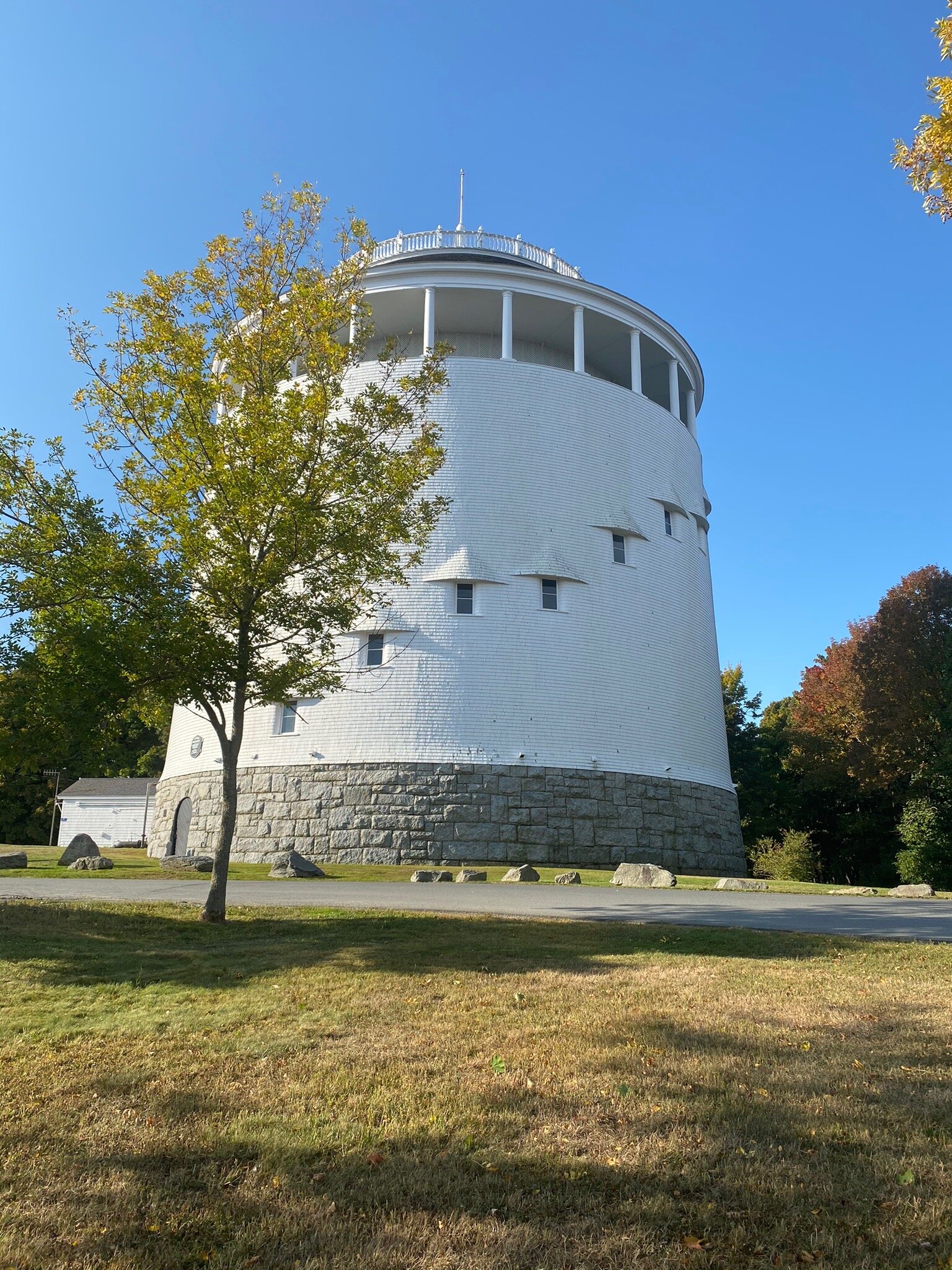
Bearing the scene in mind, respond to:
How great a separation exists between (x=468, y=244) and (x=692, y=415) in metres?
10.2

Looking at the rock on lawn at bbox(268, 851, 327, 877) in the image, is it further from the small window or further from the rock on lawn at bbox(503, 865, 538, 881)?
the small window

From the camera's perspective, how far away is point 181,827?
97.9ft

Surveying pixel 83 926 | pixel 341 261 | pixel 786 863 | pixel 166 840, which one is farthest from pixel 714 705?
pixel 83 926

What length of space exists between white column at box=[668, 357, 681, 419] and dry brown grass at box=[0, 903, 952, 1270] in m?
26.1

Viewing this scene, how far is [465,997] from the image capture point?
754 cm

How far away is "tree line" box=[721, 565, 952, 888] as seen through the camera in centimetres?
3164

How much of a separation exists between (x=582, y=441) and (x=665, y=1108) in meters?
25.5

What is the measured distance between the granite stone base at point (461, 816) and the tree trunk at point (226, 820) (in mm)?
11952

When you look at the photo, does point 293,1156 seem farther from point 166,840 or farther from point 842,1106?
point 166,840

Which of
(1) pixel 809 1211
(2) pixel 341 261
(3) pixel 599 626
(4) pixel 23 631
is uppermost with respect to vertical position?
(2) pixel 341 261

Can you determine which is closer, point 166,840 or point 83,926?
point 83,926

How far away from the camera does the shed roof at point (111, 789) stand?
177ft

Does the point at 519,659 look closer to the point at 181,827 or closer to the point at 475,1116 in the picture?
the point at 181,827

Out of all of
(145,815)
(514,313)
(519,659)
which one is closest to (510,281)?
(514,313)
